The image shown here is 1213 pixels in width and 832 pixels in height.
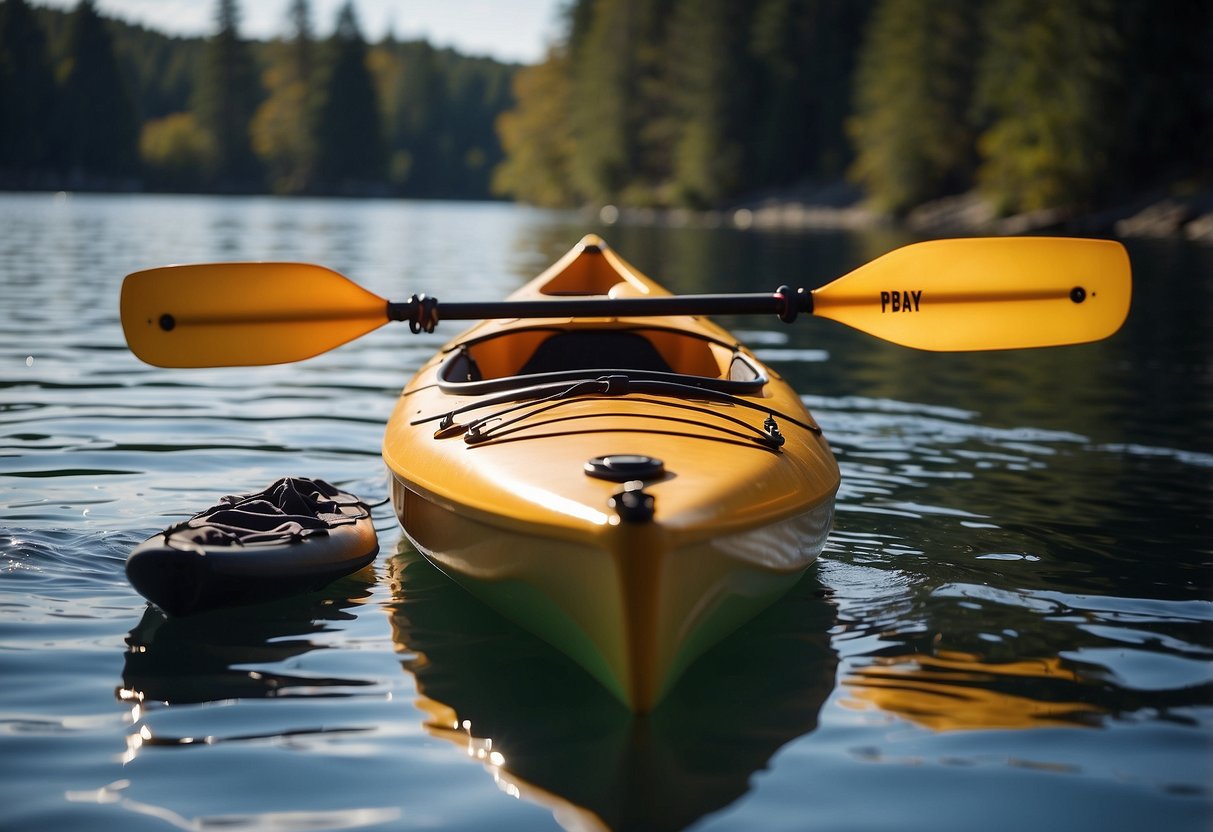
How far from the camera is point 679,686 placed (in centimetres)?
352

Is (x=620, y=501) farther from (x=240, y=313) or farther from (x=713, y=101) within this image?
(x=713, y=101)

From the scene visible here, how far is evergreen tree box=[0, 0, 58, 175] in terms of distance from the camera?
67188 millimetres

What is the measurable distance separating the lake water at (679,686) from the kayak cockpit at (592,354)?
0.74 meters

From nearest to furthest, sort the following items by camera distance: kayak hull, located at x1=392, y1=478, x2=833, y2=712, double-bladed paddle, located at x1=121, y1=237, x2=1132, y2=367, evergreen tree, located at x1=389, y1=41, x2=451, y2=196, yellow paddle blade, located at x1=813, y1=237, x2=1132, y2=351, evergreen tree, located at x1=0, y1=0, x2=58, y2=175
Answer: kayak hull, located at x1=392, y1=478, x2=833, y2=712
double-bladed paddle, located at x1=121, y1=237, x2=1132, y2=367
yellow paddle blade, located at x1=813, y1=237, x2=1132, y2=351
evergreen tree, located at x1=0, y1=0, x2=58, y2=175
evergreen tree, located at x1=389, y1=41, x2=451, y2=196

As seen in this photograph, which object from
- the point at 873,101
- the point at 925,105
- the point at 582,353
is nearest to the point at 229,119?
the point at 873,101

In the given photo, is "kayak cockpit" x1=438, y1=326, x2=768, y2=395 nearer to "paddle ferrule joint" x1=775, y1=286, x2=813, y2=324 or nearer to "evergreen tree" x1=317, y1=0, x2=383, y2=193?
"paddle ferrule joint" x1=775, y1=286, x2=813, y2=324

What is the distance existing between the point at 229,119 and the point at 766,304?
78280mm

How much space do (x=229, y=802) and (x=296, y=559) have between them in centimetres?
128

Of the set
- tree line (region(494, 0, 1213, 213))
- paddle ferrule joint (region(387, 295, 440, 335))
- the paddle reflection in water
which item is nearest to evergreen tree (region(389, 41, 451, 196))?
tree line (region(494, 0, 1213, 213))

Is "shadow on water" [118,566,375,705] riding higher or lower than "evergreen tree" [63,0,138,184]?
lower

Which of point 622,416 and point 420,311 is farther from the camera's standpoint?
point 420,311

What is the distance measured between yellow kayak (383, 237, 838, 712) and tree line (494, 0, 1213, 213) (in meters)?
28.5

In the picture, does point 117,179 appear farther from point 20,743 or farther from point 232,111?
point 20,743

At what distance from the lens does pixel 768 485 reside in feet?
12.2
